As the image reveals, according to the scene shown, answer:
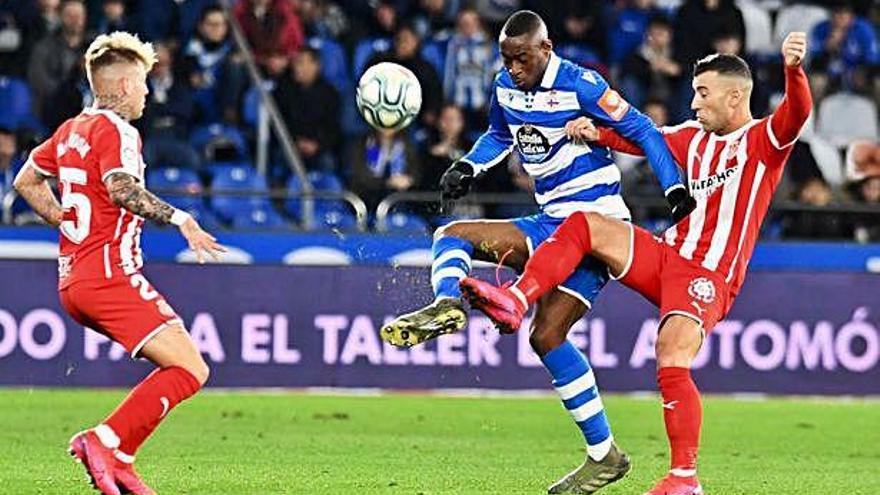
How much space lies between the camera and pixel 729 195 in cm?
937

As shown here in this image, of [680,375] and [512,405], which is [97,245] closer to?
[680,375]

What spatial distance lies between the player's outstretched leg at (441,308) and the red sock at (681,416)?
98cm

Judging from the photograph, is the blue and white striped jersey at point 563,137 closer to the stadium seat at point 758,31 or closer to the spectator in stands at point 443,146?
the spectator in stands at point 443,146

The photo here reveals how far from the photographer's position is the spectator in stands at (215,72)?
19.0 meters

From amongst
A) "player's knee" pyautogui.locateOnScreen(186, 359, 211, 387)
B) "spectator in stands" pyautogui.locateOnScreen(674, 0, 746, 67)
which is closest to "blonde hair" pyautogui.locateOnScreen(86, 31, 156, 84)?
"player's knee" pyautogui.locateOnScreen(186, 359, 211, 387)

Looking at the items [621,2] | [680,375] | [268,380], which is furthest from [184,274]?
[680,375]

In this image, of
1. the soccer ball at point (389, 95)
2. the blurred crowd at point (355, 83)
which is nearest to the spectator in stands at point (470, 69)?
the blurred crowd at point (355, 83)

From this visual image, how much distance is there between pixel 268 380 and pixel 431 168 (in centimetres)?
288

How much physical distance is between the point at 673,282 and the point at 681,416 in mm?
692

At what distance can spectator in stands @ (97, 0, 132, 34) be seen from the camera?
19016 millimetres

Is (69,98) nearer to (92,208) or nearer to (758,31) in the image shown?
(758,31)

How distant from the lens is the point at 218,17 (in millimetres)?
18922

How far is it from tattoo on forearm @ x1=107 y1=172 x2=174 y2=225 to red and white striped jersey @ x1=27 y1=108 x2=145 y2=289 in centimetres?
12

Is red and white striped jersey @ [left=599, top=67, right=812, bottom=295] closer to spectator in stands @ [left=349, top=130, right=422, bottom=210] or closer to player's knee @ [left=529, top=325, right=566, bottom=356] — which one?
player's knee @ [left=529, top=325, right=566, bottom=356]
